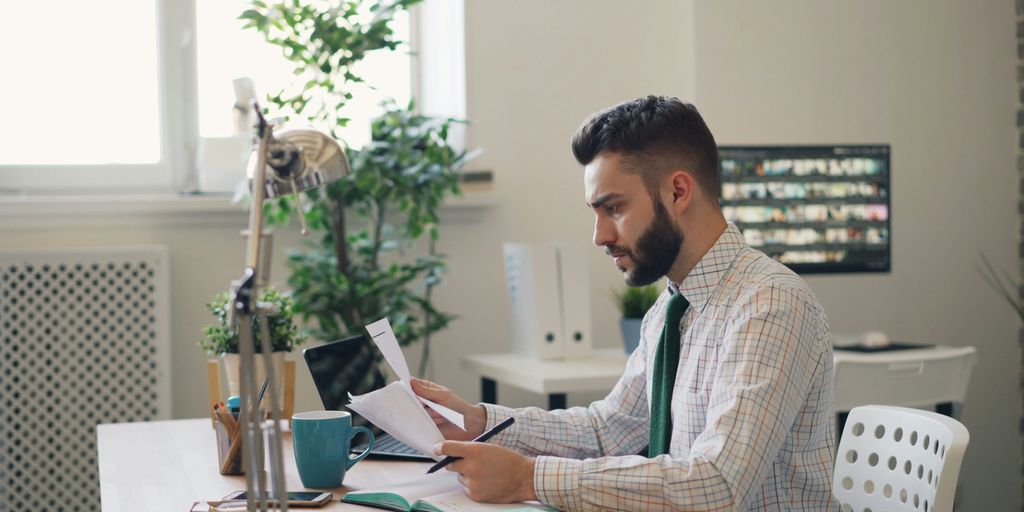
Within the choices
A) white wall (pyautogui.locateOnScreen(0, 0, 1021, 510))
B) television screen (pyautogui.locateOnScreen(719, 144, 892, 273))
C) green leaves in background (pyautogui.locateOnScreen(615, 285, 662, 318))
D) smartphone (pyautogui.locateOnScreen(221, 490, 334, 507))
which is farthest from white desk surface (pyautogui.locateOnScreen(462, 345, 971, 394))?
smartphone (pyautogui.locateOnScreen(221, 490, 334, 507))

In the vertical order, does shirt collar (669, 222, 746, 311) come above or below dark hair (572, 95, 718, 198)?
below

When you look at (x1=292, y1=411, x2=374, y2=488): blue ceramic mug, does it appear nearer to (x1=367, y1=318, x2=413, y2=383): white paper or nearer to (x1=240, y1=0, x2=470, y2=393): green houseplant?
(x1=367, y1=318, x2=413, y2=383): white paper

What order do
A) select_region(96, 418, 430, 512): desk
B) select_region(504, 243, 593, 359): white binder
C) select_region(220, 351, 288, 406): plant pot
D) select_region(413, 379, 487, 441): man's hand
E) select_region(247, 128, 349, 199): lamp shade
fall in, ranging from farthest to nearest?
1. select_region(504, 243, 593, 359): white binder
2. select_region(220, 351, 288, 406): plant pot
3. select_region(413, 379, 487, 441): man's hand
4. select_region(96, 418, 430, 512): desk
5. select_region(247, 128, 349, 199): lamp shade

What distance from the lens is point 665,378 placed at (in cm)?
158

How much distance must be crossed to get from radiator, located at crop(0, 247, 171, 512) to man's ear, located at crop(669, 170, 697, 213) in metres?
1.78

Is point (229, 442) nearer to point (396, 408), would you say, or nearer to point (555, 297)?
point (396, 408)

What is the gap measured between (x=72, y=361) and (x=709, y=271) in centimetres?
196

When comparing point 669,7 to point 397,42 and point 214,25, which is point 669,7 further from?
point 214,25

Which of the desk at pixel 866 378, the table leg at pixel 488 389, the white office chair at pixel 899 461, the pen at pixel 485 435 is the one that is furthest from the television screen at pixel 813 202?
the pen at pixel 485 435

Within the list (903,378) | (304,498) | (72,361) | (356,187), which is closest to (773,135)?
(903,378)

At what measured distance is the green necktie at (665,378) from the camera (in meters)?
1.57

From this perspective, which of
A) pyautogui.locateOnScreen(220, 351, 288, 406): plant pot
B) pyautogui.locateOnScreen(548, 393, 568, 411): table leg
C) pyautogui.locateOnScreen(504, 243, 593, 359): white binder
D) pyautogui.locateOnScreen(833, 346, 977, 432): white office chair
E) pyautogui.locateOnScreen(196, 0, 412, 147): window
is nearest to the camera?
pyautogui.locateOnScreen(220, 351, 288, 406): plant pot

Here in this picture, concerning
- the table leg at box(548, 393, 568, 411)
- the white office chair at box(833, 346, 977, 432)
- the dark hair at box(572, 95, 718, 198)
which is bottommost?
the table leg at box(548, 393, 568, 411)

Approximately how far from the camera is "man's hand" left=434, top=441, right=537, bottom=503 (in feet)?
4.46
